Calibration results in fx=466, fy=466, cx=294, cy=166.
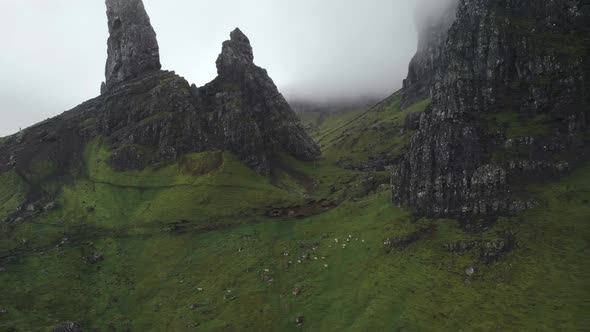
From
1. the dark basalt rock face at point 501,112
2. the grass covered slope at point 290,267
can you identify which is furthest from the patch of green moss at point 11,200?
the dark basalt rock face at point 501,112

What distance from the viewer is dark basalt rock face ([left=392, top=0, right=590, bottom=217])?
117m

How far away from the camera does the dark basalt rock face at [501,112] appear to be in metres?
117

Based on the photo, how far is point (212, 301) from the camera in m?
118

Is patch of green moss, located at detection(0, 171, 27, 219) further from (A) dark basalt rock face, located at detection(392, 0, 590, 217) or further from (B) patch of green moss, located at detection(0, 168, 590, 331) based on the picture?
(A) dark basalt rock face, located at detection(392, 0, 590, 217)

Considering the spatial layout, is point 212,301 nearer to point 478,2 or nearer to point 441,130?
point 441,130

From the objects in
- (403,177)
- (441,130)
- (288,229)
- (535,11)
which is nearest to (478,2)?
(535,11)

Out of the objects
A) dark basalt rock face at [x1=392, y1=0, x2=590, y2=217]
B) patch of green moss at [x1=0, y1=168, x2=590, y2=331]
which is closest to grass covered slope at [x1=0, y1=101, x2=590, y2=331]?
patch of green moss at [x1=0, y1=168, x2=590, y2=331]

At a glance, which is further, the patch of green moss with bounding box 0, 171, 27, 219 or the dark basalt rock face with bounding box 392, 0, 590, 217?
the patch of green moss with bounding box 0, 171, 27, 219

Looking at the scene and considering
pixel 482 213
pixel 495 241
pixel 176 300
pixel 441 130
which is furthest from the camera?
pixel 441 130

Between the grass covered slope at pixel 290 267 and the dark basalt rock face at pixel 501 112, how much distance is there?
711cm

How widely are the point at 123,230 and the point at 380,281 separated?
100 m

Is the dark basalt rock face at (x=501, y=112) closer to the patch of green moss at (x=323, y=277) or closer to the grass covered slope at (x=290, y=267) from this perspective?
the grass covered slope at (x=290, y=267)

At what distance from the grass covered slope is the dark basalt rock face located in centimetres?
711

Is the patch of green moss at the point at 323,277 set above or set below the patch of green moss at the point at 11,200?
below
